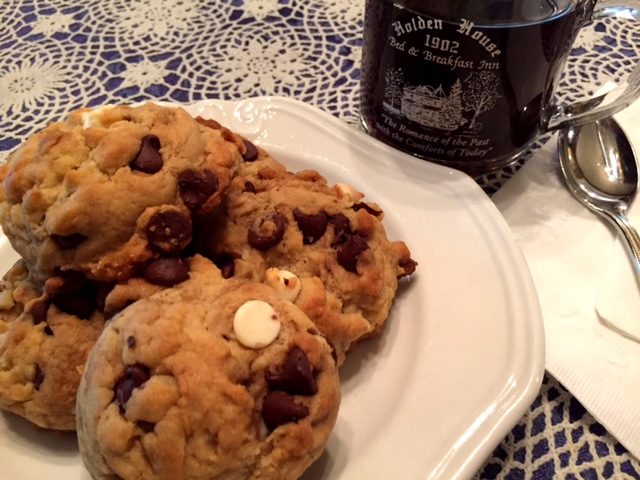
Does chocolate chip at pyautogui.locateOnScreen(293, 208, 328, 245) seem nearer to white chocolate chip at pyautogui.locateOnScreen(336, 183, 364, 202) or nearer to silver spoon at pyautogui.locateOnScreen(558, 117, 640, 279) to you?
white chocolate chip at pyautogui.locateOnScreen(336, 183, 364, 202)

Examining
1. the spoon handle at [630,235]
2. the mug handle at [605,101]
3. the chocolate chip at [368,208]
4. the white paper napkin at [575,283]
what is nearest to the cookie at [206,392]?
the chocolate chip at [368,208]

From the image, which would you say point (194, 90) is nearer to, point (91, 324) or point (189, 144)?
point (189, 144)

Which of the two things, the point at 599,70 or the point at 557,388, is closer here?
the point at 557,388

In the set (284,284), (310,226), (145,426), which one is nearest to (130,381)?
(145,426)

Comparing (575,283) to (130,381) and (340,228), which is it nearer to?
(340,228)

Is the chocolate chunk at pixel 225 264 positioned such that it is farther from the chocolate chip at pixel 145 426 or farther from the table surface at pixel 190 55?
the table surface at pixel 190 55

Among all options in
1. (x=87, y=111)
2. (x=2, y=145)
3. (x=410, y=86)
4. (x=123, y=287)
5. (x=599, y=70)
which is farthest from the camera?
(x=599, y=70)

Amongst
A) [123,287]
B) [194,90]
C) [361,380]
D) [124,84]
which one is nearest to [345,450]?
[361,380]
